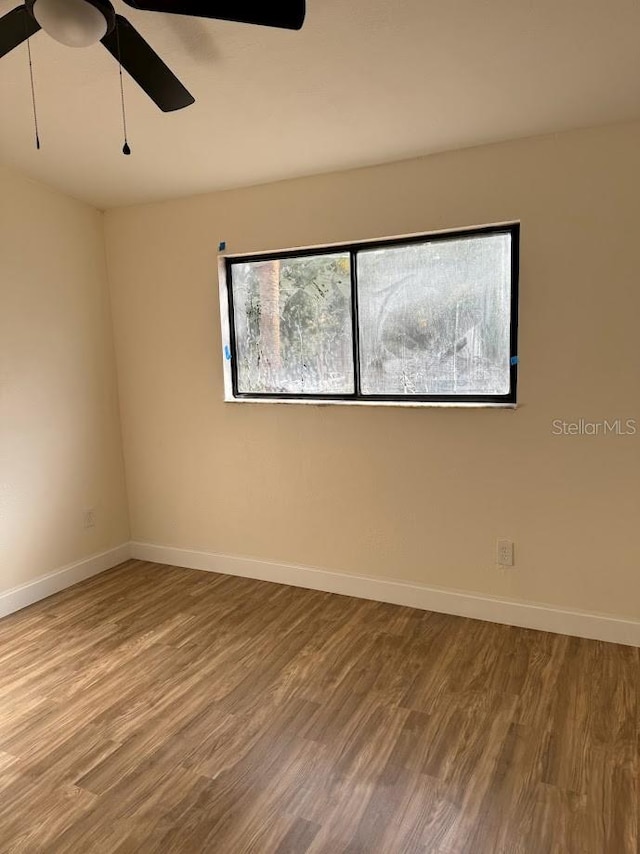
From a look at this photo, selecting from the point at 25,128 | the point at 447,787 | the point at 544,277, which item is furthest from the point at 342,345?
the point at 447,787

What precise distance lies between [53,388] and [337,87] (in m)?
2.34

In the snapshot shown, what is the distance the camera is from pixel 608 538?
261 cm

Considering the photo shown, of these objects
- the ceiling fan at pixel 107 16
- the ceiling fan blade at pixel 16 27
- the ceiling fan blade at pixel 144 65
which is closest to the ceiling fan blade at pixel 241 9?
the ceiling fan at pixel 107 16

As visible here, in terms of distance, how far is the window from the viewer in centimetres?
279

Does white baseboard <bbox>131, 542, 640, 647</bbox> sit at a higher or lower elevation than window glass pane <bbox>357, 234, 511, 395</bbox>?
lower

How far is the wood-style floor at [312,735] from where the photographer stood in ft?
5.48

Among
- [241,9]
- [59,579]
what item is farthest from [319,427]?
[241,9]

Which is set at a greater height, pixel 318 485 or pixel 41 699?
pixel 318 485

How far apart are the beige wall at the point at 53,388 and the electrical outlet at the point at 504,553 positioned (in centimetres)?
252

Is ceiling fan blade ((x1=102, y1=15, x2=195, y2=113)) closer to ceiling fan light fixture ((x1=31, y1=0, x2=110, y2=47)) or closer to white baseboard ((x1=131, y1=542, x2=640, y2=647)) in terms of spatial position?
ceiling fan light fixture ((x1=31, y1=0, x2=110, y2=47))

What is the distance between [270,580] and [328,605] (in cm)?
50

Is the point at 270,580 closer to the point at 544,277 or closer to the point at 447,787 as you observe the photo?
the point at 447,787

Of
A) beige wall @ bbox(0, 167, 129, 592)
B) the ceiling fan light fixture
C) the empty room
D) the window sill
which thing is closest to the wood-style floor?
the empty room

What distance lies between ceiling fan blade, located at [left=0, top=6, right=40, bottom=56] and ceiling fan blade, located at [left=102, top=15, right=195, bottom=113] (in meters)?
0.20
